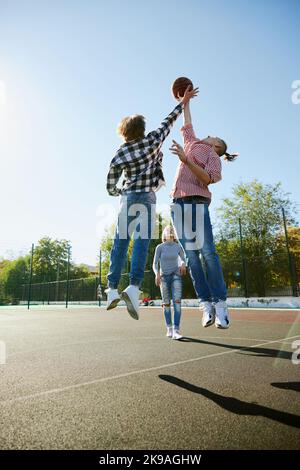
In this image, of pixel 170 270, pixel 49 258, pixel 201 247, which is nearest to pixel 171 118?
pixel 201 247

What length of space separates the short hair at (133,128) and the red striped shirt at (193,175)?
1.77ft

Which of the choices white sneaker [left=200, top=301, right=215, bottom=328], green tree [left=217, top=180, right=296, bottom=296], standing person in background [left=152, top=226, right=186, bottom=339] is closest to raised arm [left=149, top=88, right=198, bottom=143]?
white sneaker [left=200, top=301, right=215, bottom=328]

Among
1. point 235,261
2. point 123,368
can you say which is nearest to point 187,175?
point 123,368

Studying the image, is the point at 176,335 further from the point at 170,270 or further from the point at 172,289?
the point at 170,270

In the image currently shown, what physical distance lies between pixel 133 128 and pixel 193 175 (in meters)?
0.76

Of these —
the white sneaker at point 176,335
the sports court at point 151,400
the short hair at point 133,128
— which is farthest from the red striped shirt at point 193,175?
the white sneaker at point 176,335

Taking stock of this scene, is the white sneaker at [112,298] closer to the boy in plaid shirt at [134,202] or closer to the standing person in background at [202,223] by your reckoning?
the boy in plaid shirt at [134,202]

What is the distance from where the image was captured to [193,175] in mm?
3271

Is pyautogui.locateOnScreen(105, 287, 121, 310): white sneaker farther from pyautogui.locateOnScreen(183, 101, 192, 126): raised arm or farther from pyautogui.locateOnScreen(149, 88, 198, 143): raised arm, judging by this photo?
pyautogui.locateOnScreen(183, 101, 192, 126): raised arm

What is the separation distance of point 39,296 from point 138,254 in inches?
1562

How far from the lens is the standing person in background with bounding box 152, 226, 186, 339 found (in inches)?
215

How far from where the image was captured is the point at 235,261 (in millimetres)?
20141

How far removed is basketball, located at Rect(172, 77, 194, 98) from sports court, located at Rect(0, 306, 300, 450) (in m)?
2.88

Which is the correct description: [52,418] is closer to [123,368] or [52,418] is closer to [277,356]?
[123,368]
